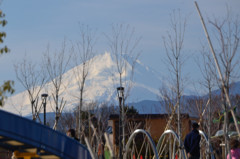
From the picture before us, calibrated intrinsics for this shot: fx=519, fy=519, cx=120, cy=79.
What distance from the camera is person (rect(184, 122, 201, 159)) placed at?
13016 millimetres

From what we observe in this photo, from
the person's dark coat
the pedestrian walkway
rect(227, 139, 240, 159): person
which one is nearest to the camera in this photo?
the pedestrian walkway

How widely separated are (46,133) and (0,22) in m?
2.61

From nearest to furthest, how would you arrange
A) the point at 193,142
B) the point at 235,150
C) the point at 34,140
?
the point at 34,140 < the point at 235,150 < the point at 193,142

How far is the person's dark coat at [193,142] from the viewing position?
1301 cm

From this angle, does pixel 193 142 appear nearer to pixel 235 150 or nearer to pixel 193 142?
pixel 193 142

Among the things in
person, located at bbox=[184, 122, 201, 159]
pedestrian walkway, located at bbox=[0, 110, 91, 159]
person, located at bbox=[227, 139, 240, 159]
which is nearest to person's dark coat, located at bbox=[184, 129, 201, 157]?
person, located at bbox=[184, 122, 201, 159]

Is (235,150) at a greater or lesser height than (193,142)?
lesser

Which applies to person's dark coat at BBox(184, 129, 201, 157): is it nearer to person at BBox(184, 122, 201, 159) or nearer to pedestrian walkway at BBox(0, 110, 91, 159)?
person at BBox(184, 122, 201, 159)

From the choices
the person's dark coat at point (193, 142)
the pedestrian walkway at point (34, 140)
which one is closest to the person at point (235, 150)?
the person's dark coat at point (193, 142)

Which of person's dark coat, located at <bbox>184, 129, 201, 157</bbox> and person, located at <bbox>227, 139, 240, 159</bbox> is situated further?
person's dark coat, located at <bbox>184, 129, 201, 157</bbox>

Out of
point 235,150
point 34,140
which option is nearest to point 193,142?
point 235,150

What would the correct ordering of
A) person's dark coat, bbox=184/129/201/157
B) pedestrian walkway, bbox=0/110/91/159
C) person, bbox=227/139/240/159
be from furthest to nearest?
person's dark coat, bbox=184/129/201/157, person, bbox=227/139/240/159, pedestrian walkway, bbox=0/110/91/159

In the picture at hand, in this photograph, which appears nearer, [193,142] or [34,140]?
[34,140]

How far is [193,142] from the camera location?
13.0m
